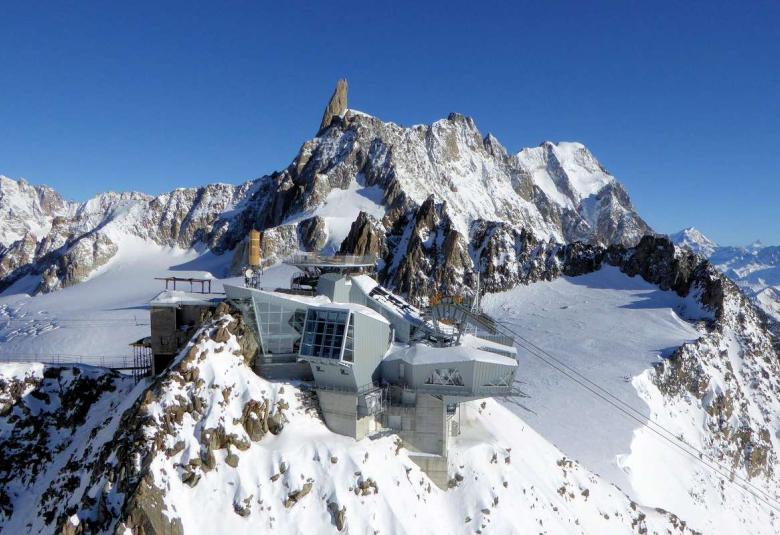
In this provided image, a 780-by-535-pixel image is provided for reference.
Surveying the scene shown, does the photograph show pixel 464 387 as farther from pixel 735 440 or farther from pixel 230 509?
pixel 735 440

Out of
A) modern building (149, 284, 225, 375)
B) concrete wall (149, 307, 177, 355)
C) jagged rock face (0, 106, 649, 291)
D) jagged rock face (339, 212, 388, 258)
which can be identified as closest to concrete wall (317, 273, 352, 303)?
modern building (149, 284, 225, 375)

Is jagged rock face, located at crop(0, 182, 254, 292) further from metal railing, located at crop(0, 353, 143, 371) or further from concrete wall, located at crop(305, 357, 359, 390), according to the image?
concrete wall, located at crop(305, 357, 359, 390)

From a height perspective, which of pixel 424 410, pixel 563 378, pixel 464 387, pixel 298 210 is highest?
pixel 298 210

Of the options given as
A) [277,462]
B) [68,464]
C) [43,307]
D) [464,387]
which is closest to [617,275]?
[464,387]

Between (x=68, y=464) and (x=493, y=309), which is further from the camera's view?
(x=493, y=309)

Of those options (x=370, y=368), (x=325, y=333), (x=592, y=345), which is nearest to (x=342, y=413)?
(x=370, y=368)

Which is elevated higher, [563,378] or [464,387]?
[464,387]

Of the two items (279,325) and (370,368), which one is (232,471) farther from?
(370,368)
